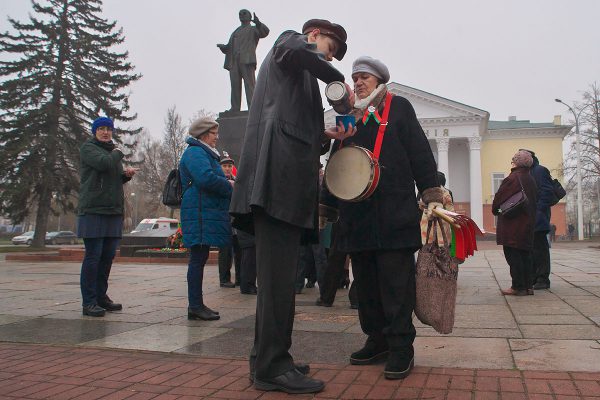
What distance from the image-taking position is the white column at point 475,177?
51469 mm

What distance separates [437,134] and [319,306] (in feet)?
162

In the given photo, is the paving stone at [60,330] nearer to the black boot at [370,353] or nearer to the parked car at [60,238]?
the black boot at [370,353]

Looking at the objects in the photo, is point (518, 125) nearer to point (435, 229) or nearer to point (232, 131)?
point (232, 131)

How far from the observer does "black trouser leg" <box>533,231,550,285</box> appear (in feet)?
23.7

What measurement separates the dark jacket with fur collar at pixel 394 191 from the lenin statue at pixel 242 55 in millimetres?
11446

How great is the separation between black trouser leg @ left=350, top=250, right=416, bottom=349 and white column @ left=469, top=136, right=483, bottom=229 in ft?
165

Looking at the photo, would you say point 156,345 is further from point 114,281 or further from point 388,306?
point 114,281

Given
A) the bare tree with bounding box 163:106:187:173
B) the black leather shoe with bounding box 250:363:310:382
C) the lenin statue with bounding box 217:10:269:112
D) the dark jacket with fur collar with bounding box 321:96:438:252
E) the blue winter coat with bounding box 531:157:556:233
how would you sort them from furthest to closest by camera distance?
1. the bare tree with bounding box 163:106:187:173
2. the lenin statue with bounding box 217:10:269:112
3. the blue winter coat with bounding box 531:157:556:233
4. the dark jacket with fur collar with bounding box 321:96:438:252
5. the black leather shoe with bounding box 250:363:310:382

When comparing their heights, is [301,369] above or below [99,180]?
below

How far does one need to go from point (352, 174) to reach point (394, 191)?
296mm

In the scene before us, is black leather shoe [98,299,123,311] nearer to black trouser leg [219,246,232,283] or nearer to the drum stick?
black trouser leg [219,246,232,283]

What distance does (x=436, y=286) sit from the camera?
125 inches

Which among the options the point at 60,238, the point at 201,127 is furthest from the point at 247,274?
the point at 60,238

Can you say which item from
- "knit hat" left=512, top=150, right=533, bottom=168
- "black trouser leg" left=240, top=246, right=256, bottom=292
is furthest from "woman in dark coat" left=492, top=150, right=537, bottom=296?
"black trouser leg" left=240, top=246, right=256, bottom=292
